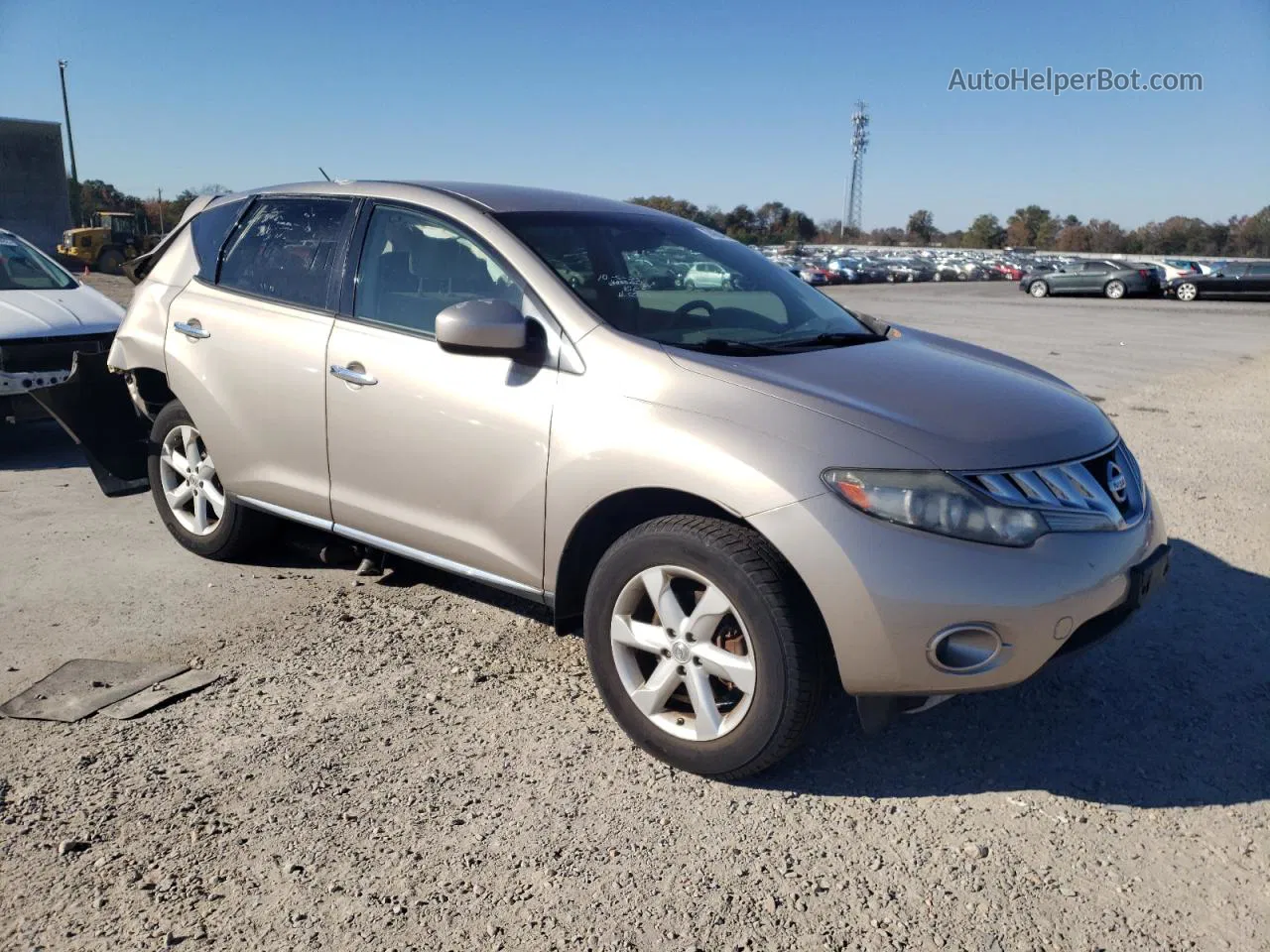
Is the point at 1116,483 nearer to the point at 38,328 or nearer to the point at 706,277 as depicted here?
the point at 706,277

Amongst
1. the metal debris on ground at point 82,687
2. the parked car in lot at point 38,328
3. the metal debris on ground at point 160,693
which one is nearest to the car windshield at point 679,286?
the metal debris on ground at point 160,693

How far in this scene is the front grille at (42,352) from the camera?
6805mm

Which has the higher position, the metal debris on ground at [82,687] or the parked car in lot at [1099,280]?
the parked car in lot at [1099,280]

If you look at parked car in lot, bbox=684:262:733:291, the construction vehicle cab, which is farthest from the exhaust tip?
the construction vehicle cab

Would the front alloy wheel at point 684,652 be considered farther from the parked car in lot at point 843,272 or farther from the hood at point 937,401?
the parked car in lot at point 843,272

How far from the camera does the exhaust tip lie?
2.76 metres

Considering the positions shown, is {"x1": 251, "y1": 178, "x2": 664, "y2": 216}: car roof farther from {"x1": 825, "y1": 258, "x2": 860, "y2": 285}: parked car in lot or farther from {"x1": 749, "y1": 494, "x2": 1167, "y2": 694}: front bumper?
{"x1": 825, "y1": 258, "x2": 860, "y2": 285}: parked car in lot

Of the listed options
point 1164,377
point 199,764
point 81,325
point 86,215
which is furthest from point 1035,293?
point 86,215

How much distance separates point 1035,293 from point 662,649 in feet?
131

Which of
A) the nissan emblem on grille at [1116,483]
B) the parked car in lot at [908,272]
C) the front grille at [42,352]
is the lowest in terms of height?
the parked car in lot at [908,272]

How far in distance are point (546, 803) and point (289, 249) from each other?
2.67 meters

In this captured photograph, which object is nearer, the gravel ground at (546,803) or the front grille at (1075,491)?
the gravel ground at (546,803)

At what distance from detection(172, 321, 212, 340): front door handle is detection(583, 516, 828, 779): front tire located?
7.71ft

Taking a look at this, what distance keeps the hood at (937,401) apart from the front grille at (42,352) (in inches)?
211
